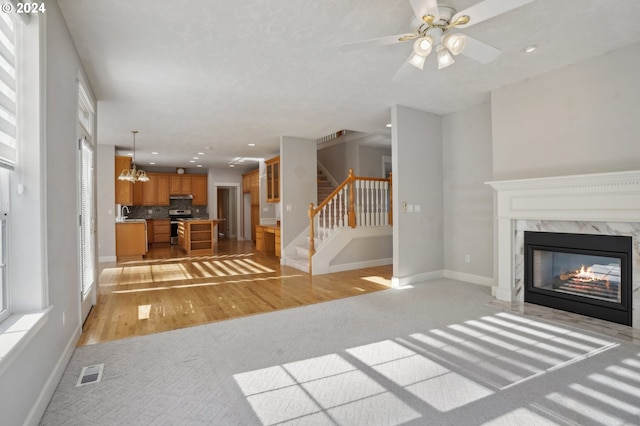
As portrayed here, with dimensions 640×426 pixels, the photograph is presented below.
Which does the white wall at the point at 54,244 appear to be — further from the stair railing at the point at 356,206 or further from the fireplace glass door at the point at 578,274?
the fireplace glass door at the point at 578,274

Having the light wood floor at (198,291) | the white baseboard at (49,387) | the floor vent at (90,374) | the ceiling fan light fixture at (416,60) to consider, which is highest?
the ceiling fan light fixture at (416,60)

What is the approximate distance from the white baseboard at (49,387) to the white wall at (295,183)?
4570 millimetres

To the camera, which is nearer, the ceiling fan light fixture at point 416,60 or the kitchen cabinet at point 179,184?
the ceiling fan light fixture at point 416,60

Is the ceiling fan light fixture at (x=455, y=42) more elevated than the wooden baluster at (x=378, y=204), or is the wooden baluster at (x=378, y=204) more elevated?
the ceiling fan light fixture at (x=455, y=42)

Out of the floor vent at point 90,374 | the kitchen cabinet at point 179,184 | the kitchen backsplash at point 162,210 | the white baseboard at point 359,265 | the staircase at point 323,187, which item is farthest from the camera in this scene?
the kitchen cabinet at point 179,184

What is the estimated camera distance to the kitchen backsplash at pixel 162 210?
36.3ft

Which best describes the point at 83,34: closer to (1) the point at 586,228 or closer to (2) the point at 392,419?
(2) the point at 392,419

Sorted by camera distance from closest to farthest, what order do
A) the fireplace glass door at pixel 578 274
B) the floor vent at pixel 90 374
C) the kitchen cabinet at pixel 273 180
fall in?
the floor vent at pixel 90 374 < the fireplace glass door at pixel 578 274 < the kitchen cabinet at pixel 273 180

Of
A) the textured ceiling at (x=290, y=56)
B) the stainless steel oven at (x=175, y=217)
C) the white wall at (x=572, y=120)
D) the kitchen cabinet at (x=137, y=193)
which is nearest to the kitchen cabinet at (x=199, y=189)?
the stainless steel oven at (x=175, y=217)

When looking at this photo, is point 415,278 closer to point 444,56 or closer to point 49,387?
point 444,56

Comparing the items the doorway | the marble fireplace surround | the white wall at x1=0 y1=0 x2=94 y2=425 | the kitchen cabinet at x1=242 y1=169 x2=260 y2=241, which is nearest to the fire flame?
the marble fireplace surround

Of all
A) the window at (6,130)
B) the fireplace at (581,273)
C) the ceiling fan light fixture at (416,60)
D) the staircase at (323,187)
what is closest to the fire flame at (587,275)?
the fireplace at (581,273)

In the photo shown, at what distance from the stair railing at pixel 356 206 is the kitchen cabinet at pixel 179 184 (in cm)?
684

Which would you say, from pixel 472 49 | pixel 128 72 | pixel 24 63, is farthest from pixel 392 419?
pixel 128 72
